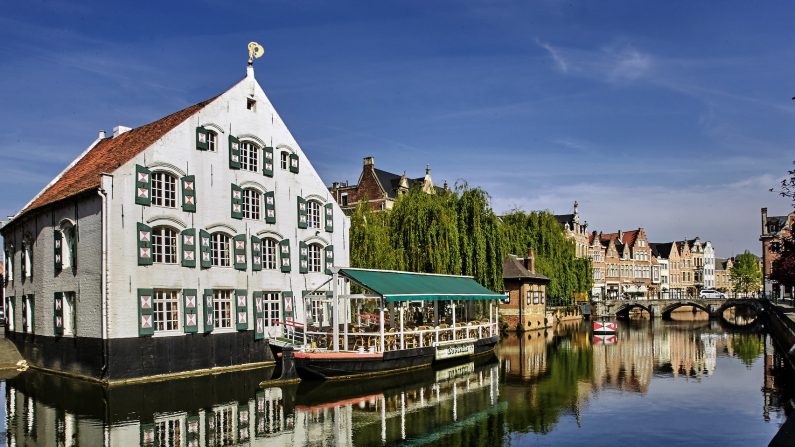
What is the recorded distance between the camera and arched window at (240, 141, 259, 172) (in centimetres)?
2923

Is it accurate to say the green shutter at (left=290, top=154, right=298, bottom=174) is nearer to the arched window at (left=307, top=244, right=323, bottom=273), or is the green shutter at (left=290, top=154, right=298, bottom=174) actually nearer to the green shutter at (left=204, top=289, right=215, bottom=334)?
the arched window at (left=307, top=244, right=323, bottom=273)

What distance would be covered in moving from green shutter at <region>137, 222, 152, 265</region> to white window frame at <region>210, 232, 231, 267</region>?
2.84 meters

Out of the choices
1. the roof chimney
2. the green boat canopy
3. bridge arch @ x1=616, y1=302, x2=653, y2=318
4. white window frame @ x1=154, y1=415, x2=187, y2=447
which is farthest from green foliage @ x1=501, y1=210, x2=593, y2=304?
white window frame @ x1=154, y1=415, x2=187, y2=447

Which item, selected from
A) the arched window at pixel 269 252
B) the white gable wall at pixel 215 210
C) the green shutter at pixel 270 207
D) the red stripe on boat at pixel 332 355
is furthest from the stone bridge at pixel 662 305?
the red stripe on boat at pixel 332 355

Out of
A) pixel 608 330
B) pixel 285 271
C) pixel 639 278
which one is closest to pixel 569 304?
pixel 608 330

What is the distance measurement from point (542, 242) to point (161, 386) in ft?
141

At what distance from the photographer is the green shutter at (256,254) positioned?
28828 mm

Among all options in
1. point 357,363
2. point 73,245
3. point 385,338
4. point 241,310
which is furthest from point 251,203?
point 357,363

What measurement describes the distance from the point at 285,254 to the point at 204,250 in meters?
4.59

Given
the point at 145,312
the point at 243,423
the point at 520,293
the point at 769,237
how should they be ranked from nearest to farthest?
the point at 243,423 → the point at 145,312 → the point at 520,293 → the point at 769,237

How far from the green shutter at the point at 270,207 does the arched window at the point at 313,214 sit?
2.53 meters

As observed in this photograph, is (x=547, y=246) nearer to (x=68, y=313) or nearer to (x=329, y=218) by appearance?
(x=329, y=218)

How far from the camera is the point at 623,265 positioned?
97.2 meters

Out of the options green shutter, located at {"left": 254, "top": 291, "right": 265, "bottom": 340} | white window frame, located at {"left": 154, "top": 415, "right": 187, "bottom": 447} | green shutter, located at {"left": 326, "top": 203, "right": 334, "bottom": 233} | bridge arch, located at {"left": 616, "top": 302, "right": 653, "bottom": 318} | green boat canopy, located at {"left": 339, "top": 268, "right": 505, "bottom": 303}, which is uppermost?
green shutter, located at {"left": 326, "top": 203, "right": 334, "bottom": 233}
